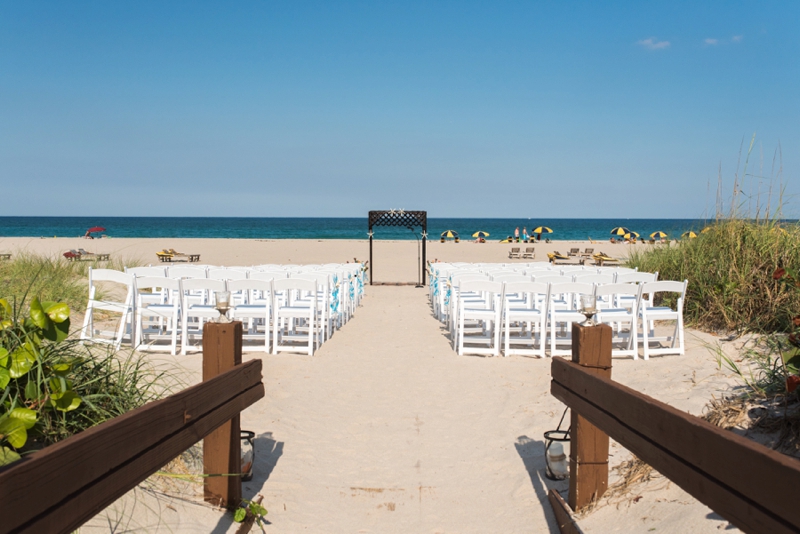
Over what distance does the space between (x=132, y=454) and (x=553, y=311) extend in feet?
21.1

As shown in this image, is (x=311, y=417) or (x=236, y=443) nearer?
(x=236, y=443)

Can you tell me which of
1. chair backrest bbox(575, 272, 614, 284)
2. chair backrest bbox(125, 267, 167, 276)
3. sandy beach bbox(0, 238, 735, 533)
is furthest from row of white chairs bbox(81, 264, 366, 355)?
chair backrest bbox(575, 272, 614, 284)

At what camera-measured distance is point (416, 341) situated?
948 centimetres

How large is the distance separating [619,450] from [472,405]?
1855mm

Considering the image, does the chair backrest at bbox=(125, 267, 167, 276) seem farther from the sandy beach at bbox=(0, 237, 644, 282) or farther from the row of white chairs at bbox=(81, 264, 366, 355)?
the sandy beach at bbox=(0, 237, 644, 282)

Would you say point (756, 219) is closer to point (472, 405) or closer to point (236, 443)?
point (472, 405)

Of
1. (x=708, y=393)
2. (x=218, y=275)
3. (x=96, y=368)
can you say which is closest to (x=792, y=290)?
(x=708, y=393)

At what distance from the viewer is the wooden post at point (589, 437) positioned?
3381 mm

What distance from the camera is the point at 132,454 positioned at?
2076 millimetres

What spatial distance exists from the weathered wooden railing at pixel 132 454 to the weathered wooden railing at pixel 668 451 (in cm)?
182

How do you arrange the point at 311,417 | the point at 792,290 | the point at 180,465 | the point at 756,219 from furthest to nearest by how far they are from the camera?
the point at 756,219 → the point at 792,290 → the point at 311,417 → the point at 180,465

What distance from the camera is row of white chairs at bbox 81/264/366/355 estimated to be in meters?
7.87

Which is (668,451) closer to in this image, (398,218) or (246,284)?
(246,284)

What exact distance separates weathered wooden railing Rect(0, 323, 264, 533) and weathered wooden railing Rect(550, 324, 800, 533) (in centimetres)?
182
